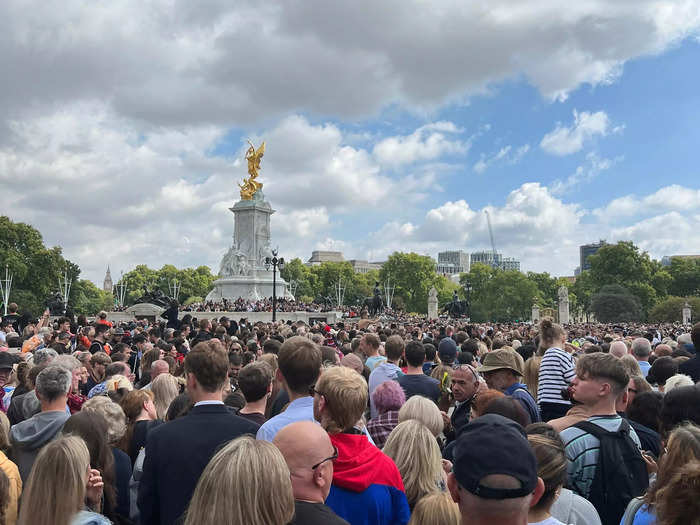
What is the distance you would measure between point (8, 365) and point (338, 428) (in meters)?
5.12

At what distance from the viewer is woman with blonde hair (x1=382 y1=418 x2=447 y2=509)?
148 inches

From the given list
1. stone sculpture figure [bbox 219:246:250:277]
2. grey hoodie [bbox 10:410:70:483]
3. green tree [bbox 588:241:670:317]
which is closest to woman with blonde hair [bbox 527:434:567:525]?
grey hoodie [bbox 10:410:70:483]

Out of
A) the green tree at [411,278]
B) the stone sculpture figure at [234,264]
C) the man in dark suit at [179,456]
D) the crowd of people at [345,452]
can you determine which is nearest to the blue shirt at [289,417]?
the crowd of people at [345,452]

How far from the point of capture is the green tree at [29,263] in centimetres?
5881

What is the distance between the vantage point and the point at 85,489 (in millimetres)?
3074

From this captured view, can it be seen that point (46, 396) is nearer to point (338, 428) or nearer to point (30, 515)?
point (30, 515)

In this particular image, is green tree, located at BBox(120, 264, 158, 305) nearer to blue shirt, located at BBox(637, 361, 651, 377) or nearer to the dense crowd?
the dense crowd

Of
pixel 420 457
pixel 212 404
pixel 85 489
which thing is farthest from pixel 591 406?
pixel 85 489

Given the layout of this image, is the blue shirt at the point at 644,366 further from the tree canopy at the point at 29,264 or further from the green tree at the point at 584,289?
the green tree at the point at 584,289

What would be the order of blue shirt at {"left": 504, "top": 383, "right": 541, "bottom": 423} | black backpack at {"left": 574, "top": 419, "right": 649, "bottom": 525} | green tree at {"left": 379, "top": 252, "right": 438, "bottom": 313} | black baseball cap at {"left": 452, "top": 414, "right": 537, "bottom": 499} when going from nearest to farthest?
1. black baseball cap at {"left": 452, "top": 414, "right": 537, "bottom": 499}
2. black backpack at {"left": 574, "top": 419, "right": 649, "bottom": 525}
3. blue shirt at {"left": 504, "top": 383, "right": 541, "bottom": 423}
4. green tree at {"left": 379, "top": 252, "right": 438, "bottom": 313}

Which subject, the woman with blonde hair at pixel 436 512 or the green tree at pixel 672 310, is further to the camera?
the green tree at pixel 672 310

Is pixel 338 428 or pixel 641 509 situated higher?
pixel 338 428

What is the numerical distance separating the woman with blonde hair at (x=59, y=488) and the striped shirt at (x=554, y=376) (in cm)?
463

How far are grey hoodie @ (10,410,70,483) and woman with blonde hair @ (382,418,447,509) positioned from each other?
2.50m
